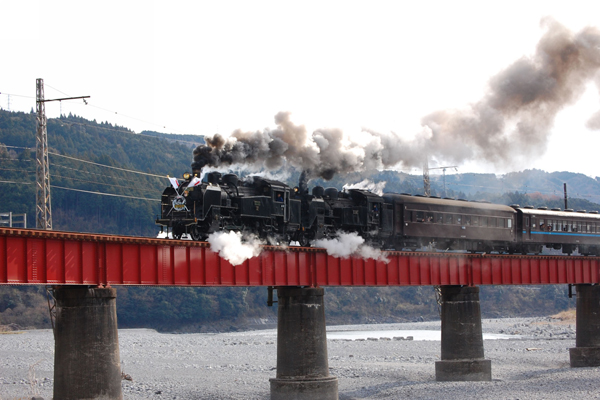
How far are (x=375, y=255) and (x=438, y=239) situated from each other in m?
8.44

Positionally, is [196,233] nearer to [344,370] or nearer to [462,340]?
[462,340]

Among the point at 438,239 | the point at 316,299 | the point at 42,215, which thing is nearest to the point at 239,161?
the point at 316,299

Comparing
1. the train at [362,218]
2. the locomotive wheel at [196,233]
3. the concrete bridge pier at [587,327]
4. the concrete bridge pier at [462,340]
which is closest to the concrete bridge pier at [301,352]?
the train at [362,218]

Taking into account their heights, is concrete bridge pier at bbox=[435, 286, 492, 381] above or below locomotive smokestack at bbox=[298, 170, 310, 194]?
below

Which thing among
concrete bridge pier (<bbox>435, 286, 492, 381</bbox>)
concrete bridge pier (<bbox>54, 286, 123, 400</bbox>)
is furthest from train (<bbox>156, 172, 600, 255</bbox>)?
concrete bridge pier (<bbox>54, 286, 123, 400</bbox>)

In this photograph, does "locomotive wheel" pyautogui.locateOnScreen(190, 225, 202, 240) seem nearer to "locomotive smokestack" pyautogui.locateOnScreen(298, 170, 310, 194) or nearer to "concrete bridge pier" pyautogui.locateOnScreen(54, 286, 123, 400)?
"concrete bridge pier" pyautogui.locateOnScreen(54, 286, 123, 400)

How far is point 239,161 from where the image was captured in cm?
4012

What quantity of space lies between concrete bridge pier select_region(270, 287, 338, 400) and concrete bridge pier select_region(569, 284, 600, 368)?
85.3 ft

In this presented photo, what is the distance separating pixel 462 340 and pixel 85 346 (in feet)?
86.1

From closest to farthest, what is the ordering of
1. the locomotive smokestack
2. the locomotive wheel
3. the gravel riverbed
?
the locomotive wheel
the locomotive smokestack
the gravel riverbed

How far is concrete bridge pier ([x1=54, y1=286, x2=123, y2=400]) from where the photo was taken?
26.9 meters

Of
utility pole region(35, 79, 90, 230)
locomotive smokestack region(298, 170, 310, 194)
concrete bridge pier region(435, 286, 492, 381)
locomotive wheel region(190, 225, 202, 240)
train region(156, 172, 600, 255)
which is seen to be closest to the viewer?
locomotive wheel region(190, 225, 202, 240)

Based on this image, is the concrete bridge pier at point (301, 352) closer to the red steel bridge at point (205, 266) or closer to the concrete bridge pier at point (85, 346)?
the red steel bridge at point (205, 266)

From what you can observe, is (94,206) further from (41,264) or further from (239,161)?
(41,264)
